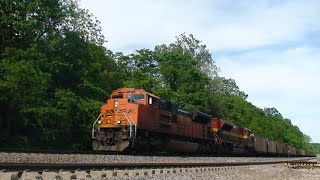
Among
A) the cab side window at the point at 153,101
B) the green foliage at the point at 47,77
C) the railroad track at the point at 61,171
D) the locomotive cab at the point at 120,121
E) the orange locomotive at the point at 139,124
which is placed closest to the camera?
the railroad track at the point at 61,171

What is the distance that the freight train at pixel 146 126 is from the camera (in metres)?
19.0

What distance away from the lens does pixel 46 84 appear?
23359mm

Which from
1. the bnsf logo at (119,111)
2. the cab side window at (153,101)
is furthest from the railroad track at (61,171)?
the cab side window at (153,101)

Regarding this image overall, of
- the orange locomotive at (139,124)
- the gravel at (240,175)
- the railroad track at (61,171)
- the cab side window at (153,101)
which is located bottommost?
the gravel at (240,175)

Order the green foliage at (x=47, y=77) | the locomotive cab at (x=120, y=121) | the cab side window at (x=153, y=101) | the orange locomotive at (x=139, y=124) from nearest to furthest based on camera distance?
the locomotive cab at (x=120, y=121), the orange locomotive at (x=139, y=124), the cab side window at (x=153, y=101), the green foliage at (x=47, y=77)

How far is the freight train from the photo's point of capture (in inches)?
749

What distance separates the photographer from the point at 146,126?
1991cm

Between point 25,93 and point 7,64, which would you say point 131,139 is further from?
point 7,64

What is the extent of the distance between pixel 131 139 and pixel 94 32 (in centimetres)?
2046

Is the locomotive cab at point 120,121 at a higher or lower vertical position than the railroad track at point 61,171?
higher

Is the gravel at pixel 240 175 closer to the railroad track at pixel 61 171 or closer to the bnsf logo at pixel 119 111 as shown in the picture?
the railroad track at pixel 61 171

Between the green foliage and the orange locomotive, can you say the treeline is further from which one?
the orange locomotive

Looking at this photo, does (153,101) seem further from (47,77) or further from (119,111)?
(47,77)

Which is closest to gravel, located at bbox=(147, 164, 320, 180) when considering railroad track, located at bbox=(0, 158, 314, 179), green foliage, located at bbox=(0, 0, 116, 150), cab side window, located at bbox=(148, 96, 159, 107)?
railroad track, located at bbox=(0, 158, 314, 179)
